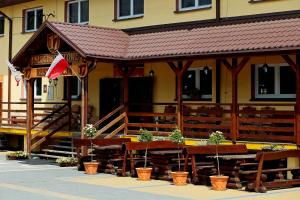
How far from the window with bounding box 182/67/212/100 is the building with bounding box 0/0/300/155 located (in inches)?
1.3

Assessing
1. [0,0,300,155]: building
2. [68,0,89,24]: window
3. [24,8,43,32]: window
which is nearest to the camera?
[0,0,300,155]: building

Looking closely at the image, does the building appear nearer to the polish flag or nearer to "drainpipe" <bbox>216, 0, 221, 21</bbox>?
"drainpipe" <bbox>216, 0, 221, 21</bbox>

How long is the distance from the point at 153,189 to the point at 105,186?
3.98 feet

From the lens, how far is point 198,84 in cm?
1930

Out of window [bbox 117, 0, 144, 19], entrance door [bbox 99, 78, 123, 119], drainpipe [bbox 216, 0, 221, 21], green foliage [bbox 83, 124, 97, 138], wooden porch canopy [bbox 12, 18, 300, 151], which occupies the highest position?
window [bbox 117, 0, 144, 19]

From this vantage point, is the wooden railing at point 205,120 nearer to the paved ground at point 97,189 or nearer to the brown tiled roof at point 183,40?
the brown tiled roof at point 183,40

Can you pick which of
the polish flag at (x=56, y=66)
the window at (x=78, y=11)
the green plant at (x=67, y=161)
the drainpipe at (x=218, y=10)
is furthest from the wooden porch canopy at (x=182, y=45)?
the window at (x=78, y=11)

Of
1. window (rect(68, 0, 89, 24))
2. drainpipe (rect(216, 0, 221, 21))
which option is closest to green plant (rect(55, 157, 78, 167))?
drainpipe (rect(216, 0, 221, 21))

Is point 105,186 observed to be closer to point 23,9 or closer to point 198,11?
point 198,11

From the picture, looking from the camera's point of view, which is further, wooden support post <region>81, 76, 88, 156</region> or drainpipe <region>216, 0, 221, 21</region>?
drainpipe <region>216, 0, 221, 21</region>

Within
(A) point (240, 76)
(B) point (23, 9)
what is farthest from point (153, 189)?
(B) point (23, 9)

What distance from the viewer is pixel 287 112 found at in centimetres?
1526

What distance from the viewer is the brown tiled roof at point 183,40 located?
1558 cm

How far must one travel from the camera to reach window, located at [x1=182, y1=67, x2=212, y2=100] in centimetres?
1894
